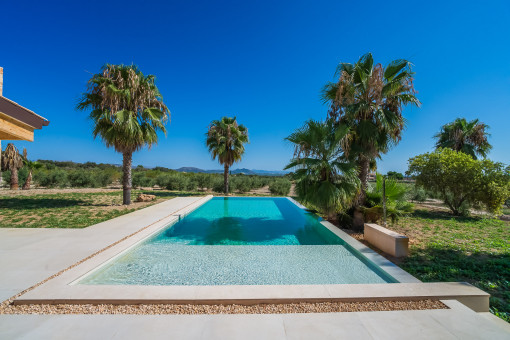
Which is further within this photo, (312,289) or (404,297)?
(312,289)

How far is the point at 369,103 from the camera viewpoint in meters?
5.59

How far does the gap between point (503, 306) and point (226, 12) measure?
1236 cm

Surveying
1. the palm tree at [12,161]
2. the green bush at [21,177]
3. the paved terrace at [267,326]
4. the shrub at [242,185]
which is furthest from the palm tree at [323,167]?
the green bush at [21,177]

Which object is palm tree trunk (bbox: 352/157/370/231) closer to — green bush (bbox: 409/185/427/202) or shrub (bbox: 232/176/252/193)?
green bush (bbox: 409/185/427/202)

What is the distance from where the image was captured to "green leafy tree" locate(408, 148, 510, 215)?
24.1 feet

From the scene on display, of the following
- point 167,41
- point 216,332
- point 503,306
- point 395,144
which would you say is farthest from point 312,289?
point 167,41

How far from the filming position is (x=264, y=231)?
20.5 feet

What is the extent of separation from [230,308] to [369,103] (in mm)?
5676

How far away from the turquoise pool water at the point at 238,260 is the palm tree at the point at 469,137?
11.6 meters

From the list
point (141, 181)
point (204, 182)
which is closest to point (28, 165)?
point (141, 181)

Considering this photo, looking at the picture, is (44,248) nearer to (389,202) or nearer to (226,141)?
(389,202)

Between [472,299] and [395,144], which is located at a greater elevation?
[395,144]

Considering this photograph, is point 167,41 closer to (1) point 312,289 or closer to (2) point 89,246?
(2) point 89,246

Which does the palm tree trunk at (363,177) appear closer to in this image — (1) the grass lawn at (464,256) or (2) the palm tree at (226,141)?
(1) the grass lawn at (464,256)
